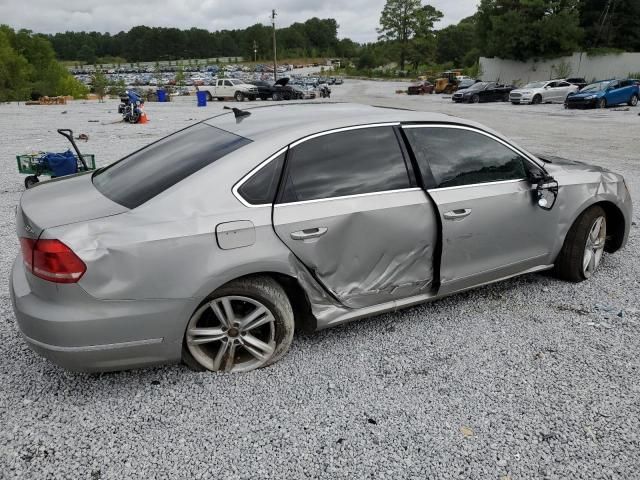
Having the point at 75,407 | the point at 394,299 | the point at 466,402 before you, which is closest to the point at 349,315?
the point at 394,299

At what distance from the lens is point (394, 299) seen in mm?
3527

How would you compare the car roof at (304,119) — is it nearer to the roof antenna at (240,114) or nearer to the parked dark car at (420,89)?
the roof antenna at (240,114)

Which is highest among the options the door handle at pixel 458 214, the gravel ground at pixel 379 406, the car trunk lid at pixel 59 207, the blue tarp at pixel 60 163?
the car trunk lid at pixel 59 207

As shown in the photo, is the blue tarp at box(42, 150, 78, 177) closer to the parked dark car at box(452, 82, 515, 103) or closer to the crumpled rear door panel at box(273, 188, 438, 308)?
the crumpled rear door panel at box(273, 188, 438, 308)

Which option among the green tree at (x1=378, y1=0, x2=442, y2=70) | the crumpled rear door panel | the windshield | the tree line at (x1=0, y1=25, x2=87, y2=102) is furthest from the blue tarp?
the green tree at (x1=378, y1=0, x2=442, y2=70)

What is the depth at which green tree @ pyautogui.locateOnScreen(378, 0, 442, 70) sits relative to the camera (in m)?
95.7

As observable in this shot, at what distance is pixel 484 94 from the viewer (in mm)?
34344

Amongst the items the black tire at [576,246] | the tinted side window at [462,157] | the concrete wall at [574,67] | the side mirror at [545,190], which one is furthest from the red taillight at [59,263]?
the concrete wall at [574,67]

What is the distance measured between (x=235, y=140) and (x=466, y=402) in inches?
81.0

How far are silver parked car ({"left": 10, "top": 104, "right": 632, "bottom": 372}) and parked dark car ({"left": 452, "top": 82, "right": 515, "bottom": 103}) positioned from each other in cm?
3215

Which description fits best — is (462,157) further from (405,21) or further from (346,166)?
(405,21)

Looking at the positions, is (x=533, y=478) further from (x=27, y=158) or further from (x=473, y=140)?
(x=27, y=158)

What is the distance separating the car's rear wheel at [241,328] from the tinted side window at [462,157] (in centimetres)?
137

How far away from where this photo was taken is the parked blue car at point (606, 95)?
1045 inches
